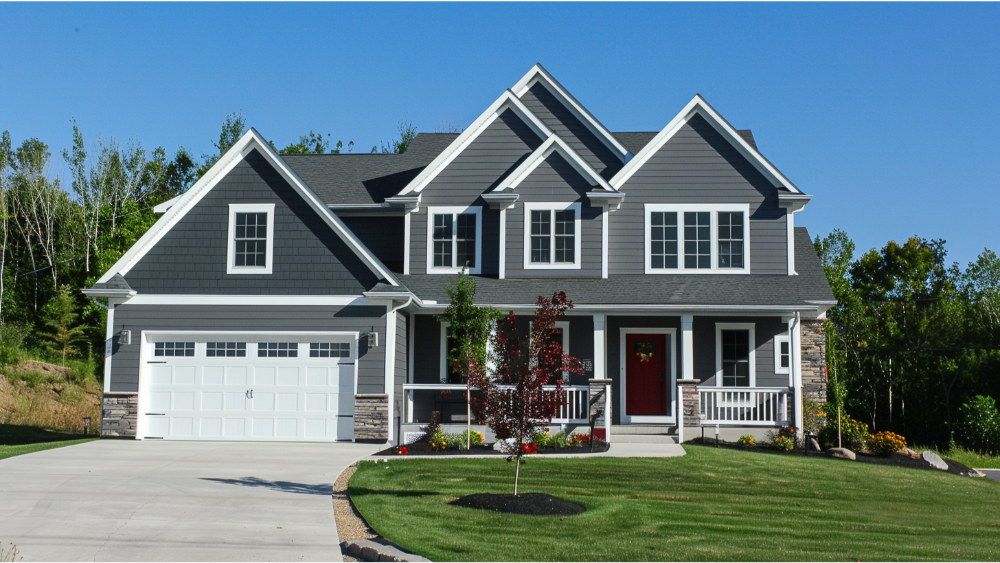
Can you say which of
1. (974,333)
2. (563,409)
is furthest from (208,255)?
(974,333)

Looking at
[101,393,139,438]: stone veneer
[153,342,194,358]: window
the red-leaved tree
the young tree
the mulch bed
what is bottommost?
the mulch bed

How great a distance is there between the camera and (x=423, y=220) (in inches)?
807

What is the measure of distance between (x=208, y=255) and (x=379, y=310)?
402cm

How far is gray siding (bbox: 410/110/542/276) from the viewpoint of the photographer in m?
20.3

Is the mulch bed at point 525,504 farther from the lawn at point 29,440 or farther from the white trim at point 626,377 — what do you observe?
the white trim at point 626,377

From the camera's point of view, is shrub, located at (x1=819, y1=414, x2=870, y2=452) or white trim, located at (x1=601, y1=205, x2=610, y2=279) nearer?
shrub, located at (x1=819, y1=414, x2=870, y2=452)

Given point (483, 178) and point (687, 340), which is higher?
point (483, 178)

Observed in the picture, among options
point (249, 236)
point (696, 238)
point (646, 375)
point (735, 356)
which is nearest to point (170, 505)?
point (249, 236)

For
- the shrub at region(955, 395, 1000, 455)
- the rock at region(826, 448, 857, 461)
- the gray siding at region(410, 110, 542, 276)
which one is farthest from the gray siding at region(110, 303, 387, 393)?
the shrub at region(955, 395, 1000, 455)

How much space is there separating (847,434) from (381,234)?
12.2 m

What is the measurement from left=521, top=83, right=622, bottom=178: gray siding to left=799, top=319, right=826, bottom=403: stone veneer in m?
6.21

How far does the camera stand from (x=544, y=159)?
20109mm

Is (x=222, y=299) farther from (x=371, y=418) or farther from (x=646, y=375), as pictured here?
(x=646, y=375)

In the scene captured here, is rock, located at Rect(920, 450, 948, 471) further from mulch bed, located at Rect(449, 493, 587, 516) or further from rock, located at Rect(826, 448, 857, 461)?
mulch bed, located at Rect(449, 493, 587, 516)
